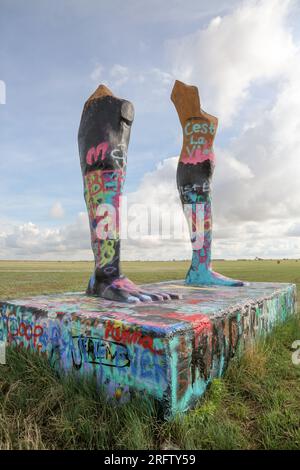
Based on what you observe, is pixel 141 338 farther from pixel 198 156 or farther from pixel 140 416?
pixel 198 156

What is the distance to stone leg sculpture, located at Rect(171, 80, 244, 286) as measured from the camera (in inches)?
230

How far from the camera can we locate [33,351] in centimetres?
329

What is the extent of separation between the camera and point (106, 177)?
3746mm

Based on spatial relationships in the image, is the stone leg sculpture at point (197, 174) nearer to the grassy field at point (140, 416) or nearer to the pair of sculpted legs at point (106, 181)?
the pair of sculpted legs at point (106, 181)

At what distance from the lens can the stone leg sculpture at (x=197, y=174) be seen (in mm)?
5840

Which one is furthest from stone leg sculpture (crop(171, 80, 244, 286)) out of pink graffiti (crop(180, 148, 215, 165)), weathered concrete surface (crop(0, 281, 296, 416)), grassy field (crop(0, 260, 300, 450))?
grassy field (crop(0, 260, 300, 450))

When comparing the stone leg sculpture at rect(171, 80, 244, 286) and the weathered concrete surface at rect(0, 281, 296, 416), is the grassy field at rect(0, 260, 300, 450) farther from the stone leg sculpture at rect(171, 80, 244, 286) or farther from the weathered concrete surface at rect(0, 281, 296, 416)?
the stone leg sculpture at rect(171, 80, 244, 286)

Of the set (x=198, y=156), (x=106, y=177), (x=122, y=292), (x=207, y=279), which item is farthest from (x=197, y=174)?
(x=122, y=292)

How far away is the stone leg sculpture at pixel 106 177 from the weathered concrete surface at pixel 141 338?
1.10 feet
